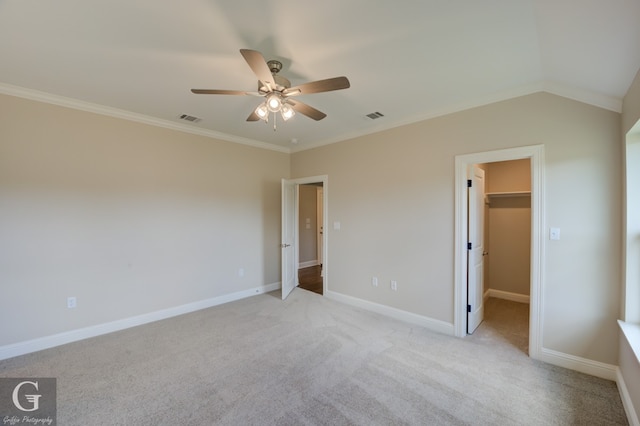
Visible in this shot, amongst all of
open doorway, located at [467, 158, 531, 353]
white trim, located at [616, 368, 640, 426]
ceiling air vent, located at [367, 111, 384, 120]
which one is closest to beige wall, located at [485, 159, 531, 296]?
open doorway, located at [467, 158, 531, 353]

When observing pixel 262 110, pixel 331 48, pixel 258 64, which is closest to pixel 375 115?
pixel 331 48

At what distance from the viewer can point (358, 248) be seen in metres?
4.25

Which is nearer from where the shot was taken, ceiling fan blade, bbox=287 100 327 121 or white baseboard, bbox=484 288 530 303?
ceiling fan blade, bbox=287 100 327 121

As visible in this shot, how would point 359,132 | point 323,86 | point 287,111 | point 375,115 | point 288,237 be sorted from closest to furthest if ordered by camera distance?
point 323,86 → point 287,111 → point 375,115 → point 359,132 → point 288,237

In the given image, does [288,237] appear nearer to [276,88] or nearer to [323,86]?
[276,88]

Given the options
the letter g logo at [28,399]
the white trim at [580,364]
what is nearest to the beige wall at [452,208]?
the white trim at [580,364]

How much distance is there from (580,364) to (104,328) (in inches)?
205

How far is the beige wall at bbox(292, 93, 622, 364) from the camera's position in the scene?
2.37 metres

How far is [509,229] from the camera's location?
14.9 feet

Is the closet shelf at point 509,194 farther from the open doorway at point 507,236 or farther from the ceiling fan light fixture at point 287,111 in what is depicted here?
the ceiling fan light fixture at point 287,111

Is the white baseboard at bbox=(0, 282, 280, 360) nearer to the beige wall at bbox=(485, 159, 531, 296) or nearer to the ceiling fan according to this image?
the ceiling fan

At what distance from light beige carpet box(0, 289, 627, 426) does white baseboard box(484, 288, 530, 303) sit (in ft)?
3.93

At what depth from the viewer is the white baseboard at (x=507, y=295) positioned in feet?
14.3

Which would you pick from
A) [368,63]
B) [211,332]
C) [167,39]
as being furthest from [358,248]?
[167,39]
